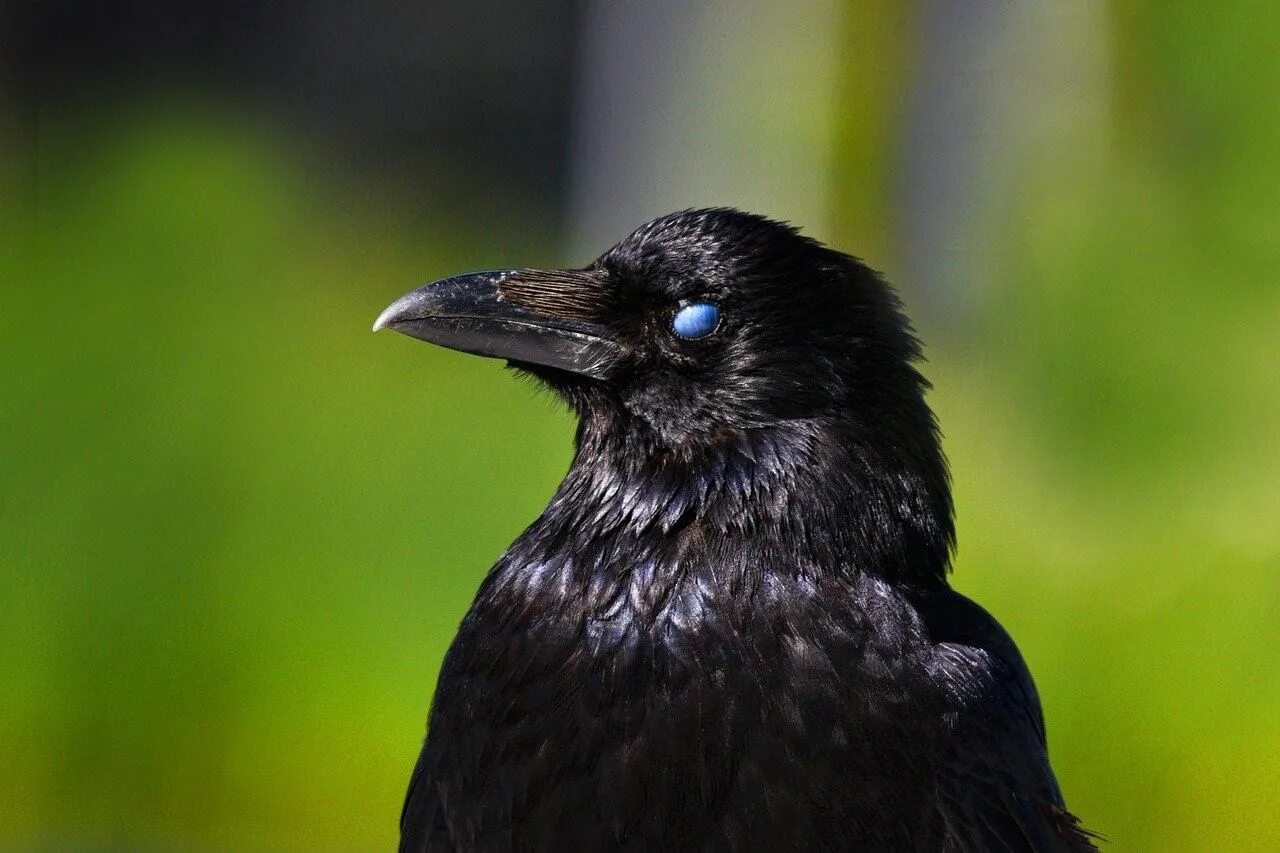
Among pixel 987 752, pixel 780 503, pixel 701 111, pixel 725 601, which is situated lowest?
pixel 987 752

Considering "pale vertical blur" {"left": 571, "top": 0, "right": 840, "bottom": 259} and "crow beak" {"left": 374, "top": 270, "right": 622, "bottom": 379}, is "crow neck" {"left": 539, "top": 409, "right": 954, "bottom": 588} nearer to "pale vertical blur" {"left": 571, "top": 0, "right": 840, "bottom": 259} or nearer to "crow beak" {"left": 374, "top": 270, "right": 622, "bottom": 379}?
"crow beak" {"left": 374, "top": 270, "right": 622, "bottom": 379}

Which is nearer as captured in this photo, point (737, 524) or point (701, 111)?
point (737, 524)

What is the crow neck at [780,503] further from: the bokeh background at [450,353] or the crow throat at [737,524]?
the bokeh background at [450,353]

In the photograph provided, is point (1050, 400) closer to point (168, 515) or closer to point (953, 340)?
point (953, 340)

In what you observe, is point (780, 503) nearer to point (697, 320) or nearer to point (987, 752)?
Result: point (697, 320)

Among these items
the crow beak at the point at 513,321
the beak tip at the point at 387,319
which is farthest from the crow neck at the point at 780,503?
the beak tip at the point at 387,319

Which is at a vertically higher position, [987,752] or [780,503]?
[780,503]

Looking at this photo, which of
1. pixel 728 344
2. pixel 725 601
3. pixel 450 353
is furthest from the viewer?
pixel 450 353

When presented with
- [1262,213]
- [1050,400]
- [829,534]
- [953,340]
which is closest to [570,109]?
[953,340]

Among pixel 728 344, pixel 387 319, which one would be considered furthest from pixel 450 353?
pixel 728 344
